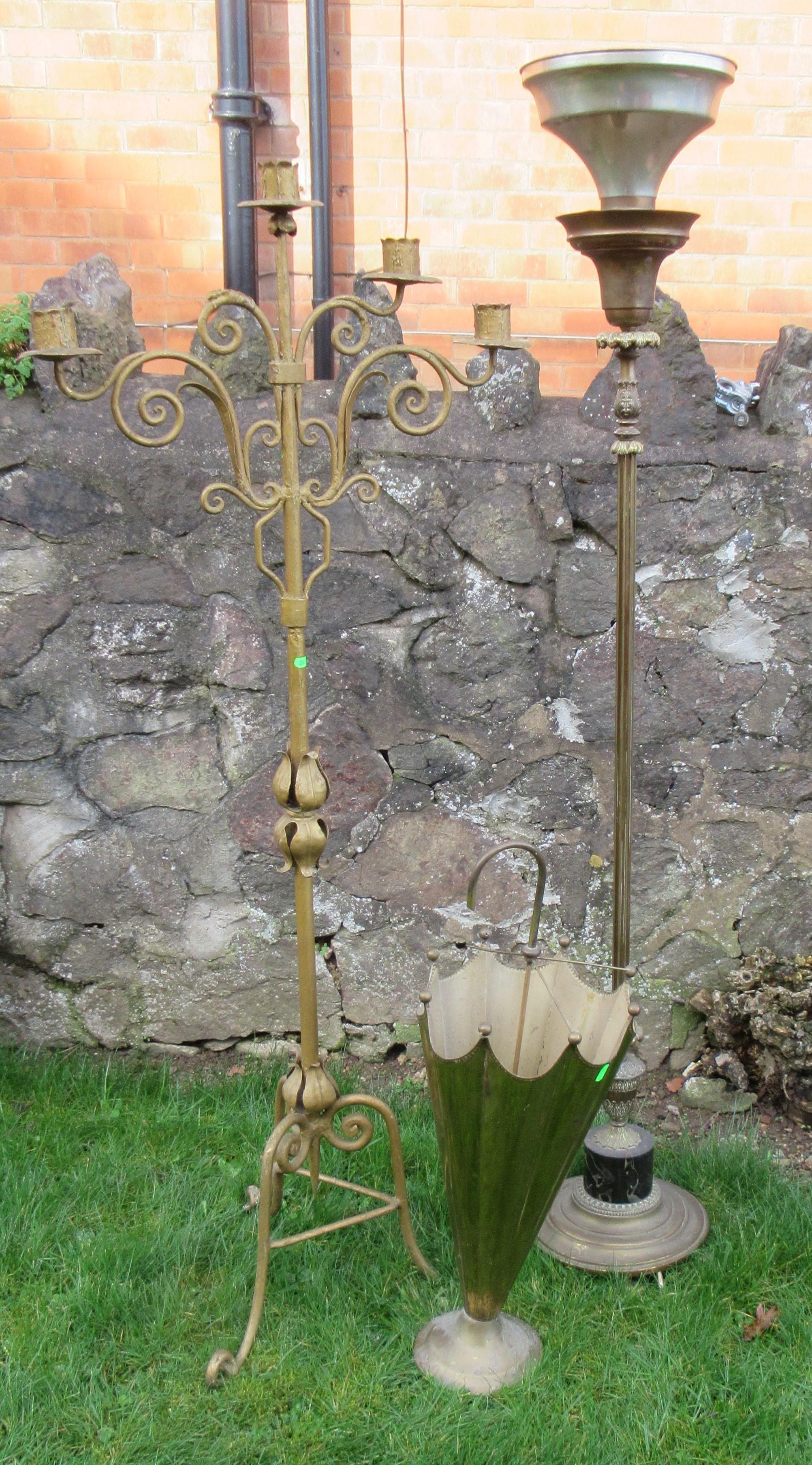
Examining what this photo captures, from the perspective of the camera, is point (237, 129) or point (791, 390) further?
point (237, 129)

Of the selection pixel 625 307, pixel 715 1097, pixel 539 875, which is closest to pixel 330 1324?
pixel 539 875

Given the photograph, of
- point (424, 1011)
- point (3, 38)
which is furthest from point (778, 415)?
point (3, 38)

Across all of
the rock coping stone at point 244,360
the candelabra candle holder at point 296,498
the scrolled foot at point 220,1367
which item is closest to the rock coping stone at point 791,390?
the candelabra candle holder at point 296,498

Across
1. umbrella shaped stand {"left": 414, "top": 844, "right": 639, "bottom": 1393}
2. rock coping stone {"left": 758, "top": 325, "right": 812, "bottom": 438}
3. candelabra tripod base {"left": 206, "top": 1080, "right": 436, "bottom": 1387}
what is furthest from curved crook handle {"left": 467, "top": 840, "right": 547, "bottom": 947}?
rock coping stone {"left": 758, "top": 325, "right": 812, "bottom": 438}

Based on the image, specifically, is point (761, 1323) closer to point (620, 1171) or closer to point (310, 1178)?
point (620, 1171)

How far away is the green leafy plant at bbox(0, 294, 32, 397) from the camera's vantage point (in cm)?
266

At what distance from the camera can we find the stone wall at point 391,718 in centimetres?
274

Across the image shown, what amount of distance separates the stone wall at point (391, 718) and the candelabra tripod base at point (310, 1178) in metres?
0.65

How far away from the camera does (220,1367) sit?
2139 mm

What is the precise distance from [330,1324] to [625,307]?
1892 mm

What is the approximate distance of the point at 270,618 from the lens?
2.81 meters

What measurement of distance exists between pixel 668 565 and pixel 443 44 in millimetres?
1721

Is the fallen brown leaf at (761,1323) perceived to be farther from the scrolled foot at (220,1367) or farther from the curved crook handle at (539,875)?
the scrolled foot at (220,1367)

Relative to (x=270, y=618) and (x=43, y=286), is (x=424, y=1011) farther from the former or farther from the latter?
(x=43, y=286)
